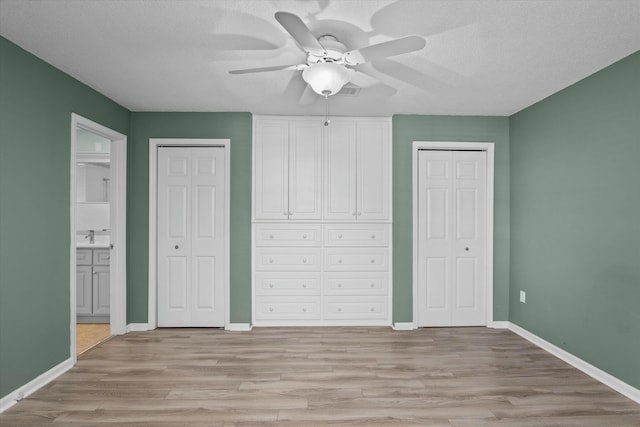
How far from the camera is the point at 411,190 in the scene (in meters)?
4.25

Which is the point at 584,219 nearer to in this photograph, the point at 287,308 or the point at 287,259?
the point at 287,259

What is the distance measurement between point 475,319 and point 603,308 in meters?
1.51

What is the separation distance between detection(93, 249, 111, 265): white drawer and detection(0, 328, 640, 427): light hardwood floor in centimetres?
103

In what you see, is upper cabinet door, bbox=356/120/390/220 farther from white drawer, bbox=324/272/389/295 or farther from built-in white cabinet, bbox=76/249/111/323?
built-in white cabinet, bbox=76/249/111/323

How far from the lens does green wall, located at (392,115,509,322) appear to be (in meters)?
4.24

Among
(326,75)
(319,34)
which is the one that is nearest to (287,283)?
(326,75)

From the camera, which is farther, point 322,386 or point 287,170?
point 287,170

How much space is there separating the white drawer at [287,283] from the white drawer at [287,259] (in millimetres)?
76

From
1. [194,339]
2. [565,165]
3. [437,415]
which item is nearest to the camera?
[437,415]

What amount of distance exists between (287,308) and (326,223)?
3.58 ft

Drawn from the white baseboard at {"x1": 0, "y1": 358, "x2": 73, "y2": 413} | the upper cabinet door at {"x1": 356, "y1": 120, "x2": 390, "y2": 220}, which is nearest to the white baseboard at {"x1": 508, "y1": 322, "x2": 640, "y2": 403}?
the upper cabinet door at {"x1": 356, "y1": 120, "x2": 390, "y2": 220}

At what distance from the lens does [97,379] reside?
291 cm

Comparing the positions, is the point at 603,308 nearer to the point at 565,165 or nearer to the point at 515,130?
the point at 565,165

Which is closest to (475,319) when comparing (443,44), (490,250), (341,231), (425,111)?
(490,250)
